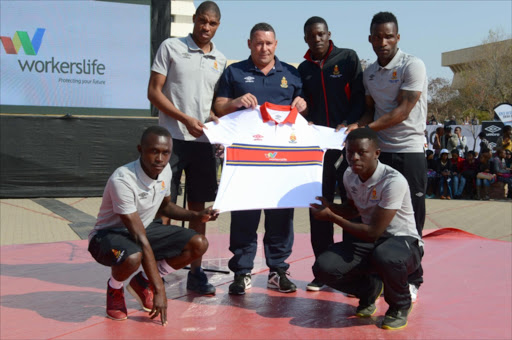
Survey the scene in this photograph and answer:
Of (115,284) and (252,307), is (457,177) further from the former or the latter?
(115,284)

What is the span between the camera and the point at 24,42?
31.8 ft

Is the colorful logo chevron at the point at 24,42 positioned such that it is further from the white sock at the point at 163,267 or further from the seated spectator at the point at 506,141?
the seated spectator at the point at 506,141

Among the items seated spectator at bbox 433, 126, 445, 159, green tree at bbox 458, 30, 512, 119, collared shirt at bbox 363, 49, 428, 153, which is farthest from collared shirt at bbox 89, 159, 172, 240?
green tree at bbox 458, 30, 512, 119

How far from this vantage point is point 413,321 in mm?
3701

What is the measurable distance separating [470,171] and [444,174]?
20.4 inches

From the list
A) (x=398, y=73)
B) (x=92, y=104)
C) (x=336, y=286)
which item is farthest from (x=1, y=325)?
(x=92, y=104)

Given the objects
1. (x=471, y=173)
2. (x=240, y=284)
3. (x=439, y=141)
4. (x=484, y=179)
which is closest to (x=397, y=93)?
(x=240, y=284)

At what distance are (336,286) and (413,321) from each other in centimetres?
54

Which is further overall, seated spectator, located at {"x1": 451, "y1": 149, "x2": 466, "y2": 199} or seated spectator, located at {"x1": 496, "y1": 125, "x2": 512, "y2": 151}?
seated spectator, located at {"x1": 496, "y1": 125, "x2": 512, "y2": 151}

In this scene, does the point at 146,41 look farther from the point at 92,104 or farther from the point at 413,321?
the point at 413,321

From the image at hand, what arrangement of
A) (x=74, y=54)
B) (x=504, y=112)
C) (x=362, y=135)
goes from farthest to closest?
(x=504, y=112) → (x=74, y=54) → (x=362, y=135)

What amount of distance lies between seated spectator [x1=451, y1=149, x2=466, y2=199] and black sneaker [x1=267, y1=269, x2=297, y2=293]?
27.3ft

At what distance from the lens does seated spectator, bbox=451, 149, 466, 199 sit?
11.8 metres

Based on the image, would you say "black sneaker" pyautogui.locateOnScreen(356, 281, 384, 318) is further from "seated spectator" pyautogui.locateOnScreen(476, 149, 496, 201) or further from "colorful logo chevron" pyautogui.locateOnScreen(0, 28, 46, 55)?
"seated spectator" pyautogui.locateOnScreen(476, 149, 496, 201)
